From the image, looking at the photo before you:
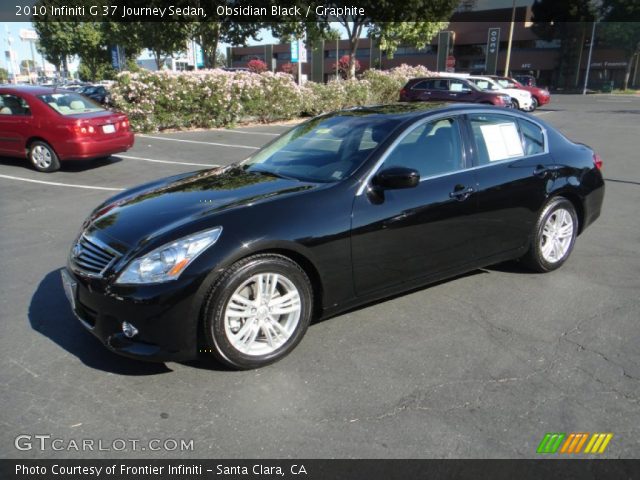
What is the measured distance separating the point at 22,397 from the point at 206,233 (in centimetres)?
142

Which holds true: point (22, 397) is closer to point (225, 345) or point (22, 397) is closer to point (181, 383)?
point (181, 383)

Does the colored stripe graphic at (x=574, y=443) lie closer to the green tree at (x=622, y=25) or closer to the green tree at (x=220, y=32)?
the green tree at (x=220, y=32)

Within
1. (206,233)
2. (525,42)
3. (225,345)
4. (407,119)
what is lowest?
(225,345)

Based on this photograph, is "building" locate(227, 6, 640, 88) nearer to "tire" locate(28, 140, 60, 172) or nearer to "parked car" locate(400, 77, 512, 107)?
"parked car" locate(400, 77, 512, 107)

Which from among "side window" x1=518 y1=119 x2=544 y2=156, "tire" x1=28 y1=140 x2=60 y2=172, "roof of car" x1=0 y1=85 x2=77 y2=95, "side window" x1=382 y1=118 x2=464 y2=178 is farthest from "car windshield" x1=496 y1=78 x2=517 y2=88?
"side window" x1=382 y1=118 x2=464 y2=178

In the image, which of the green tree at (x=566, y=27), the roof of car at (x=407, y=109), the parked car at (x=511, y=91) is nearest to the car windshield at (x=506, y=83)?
the parked car at (x=511, y=91)

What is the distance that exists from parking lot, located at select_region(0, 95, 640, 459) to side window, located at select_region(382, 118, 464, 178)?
1.12 metres

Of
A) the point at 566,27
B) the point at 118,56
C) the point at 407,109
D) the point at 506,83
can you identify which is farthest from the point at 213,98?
the point at 566,27

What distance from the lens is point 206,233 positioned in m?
3.06

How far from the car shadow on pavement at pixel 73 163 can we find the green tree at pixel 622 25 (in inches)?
2326

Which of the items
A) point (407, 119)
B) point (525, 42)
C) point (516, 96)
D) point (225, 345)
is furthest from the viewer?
point (525, 42)

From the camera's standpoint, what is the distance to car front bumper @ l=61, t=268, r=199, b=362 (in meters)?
2.92

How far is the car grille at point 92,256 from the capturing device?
313cm
